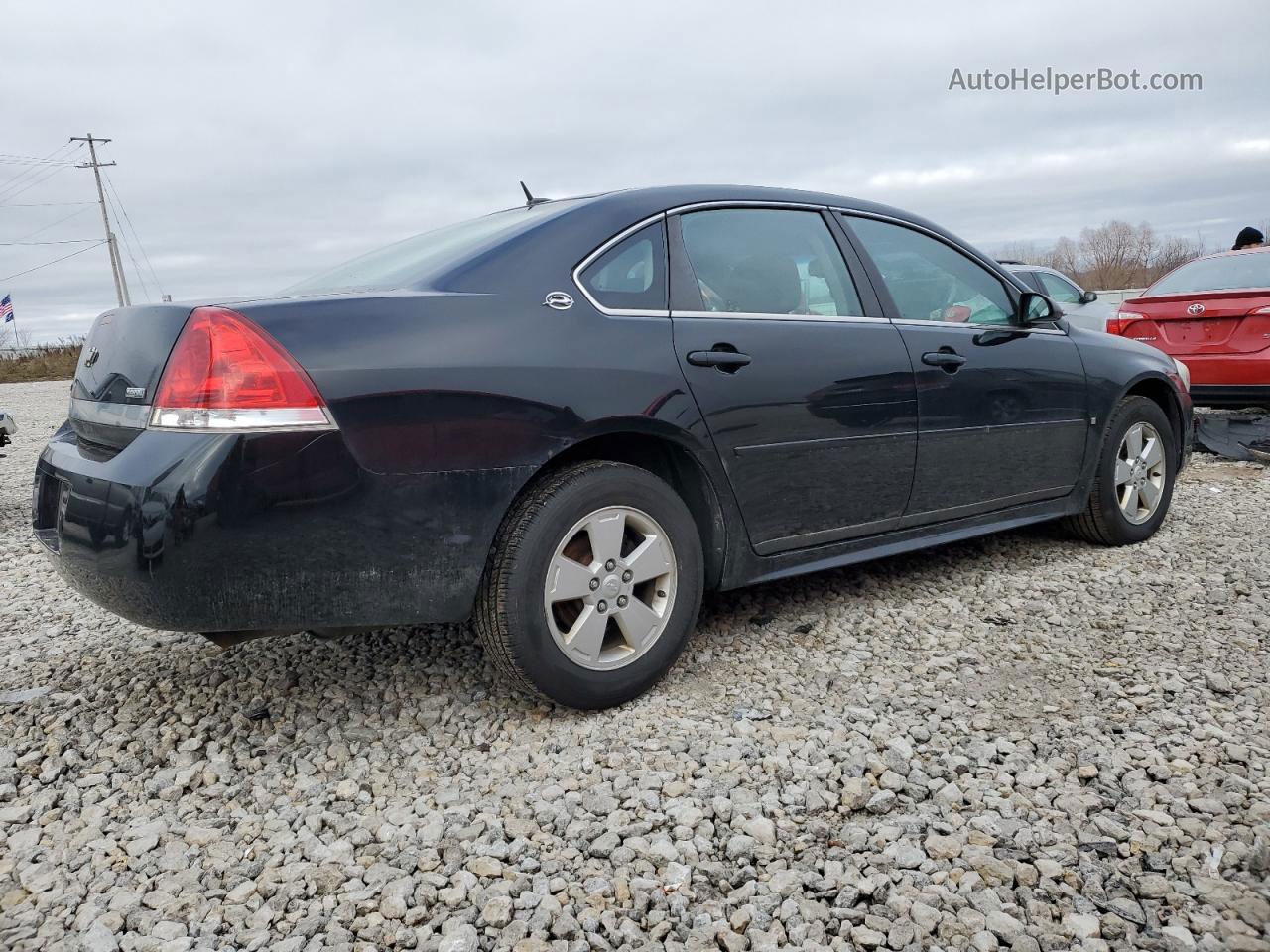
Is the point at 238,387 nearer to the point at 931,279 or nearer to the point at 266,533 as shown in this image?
the point at 266,533

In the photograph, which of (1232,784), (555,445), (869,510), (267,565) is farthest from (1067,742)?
(267,565)

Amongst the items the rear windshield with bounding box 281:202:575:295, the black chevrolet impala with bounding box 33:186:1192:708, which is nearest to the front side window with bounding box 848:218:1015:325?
the black chevrolet impala with bounding box 33:186:1192:708

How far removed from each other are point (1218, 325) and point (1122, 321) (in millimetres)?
779

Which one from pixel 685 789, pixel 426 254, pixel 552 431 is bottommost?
pixel 685 789

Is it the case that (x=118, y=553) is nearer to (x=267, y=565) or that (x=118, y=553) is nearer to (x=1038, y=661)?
(x=267, y=565)

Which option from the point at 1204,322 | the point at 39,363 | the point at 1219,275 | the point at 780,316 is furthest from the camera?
the point at 39,363

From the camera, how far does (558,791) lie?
2.42 meters

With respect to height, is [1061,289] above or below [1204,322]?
above

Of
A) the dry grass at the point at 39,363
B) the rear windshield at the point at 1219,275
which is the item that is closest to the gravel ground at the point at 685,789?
the rear windshield at the point at 1219,275

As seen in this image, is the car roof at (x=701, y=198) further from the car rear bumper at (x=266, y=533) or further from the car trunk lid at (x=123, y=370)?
the car trunk lid at (x=123, y=370)

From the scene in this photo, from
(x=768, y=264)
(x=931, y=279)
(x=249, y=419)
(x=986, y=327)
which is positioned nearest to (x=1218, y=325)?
(x=986, y=327)

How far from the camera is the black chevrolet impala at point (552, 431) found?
2.32m

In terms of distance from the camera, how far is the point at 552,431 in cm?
264

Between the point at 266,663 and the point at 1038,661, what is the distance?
2.62 m
